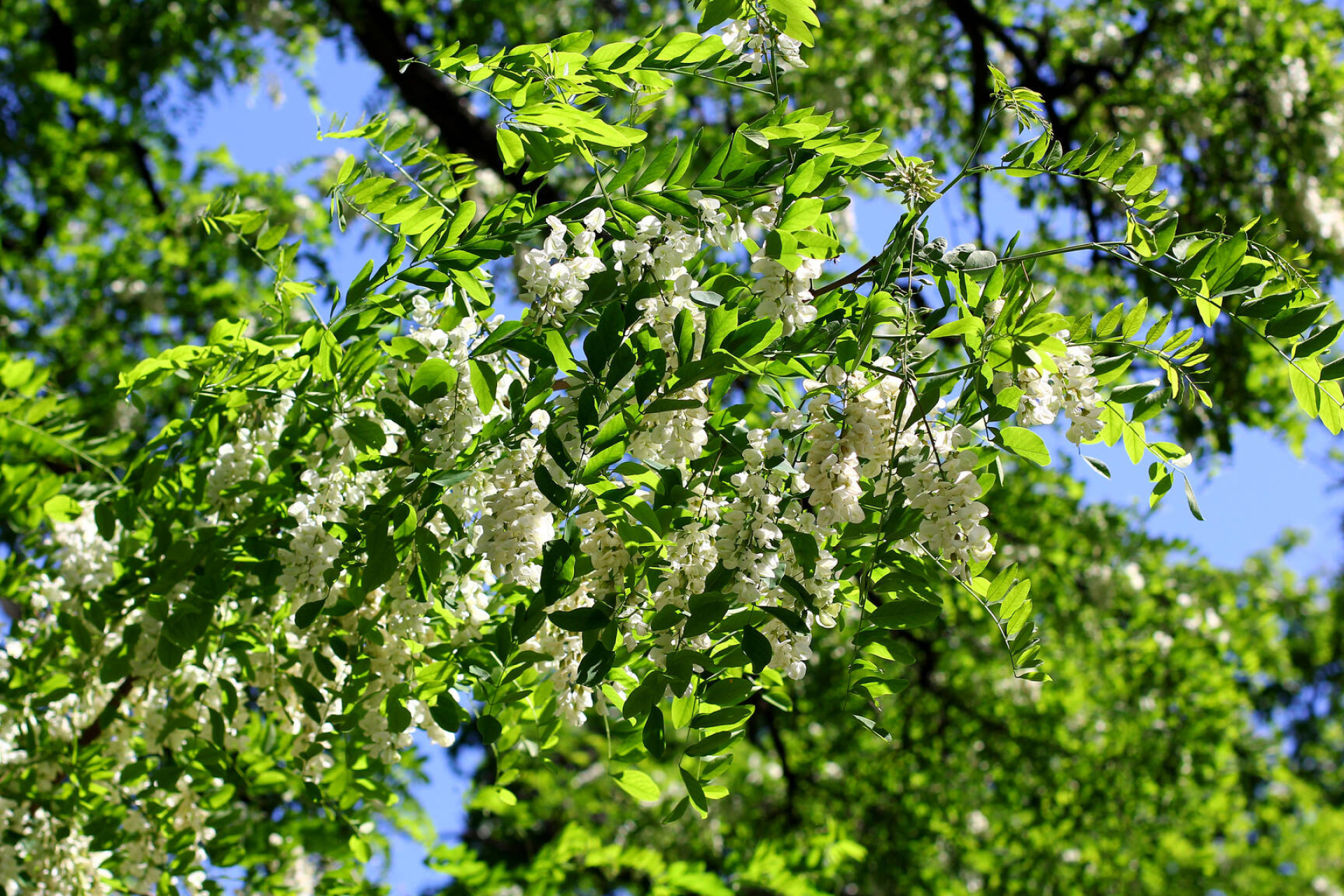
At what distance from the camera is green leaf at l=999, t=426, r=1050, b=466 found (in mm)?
1151

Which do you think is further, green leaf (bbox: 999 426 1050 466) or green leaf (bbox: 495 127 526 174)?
green leaf (bbox: 495 127 526 174)

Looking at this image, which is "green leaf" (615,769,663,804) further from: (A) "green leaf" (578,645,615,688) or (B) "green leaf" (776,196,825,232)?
(B) "green leaf" (776,196,825,232)

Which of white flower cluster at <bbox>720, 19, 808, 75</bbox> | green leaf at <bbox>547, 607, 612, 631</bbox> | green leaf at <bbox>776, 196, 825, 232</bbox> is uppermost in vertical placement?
white flower cluster at <bbox>720, 19, 808, 75</bbox>

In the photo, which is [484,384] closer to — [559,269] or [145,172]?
[559,269]

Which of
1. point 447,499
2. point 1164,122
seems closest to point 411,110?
point 1164,122

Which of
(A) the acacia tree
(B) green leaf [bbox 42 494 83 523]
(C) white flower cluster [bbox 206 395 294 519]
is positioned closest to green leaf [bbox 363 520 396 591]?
(A) the acacia tree

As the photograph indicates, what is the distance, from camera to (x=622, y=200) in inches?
49.5

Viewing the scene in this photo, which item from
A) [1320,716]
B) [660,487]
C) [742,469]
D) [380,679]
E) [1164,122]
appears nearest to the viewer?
[660,487]

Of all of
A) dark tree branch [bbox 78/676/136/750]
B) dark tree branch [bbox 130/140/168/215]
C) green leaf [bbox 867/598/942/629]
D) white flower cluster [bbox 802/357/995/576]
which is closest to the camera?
white flower cluster [bbox 802/357/995/576]

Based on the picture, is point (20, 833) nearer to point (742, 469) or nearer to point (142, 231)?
point (742, 469)

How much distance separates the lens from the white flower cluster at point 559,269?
45.1 inches

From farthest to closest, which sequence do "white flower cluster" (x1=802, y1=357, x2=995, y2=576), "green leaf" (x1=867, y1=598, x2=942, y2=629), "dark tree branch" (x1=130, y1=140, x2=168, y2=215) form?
"dark tree branch" (x1=130, y1=140, x2=168, y2=215)
"green leaf" (x1=867, y1=598, x2=942, y2=629)
"white flower cluster" (x1=802, y1=357, x2=995, y2=576)

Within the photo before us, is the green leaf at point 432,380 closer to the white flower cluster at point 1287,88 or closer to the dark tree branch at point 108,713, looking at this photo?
the dark tree branch at point 108,713

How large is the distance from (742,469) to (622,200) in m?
0.38
